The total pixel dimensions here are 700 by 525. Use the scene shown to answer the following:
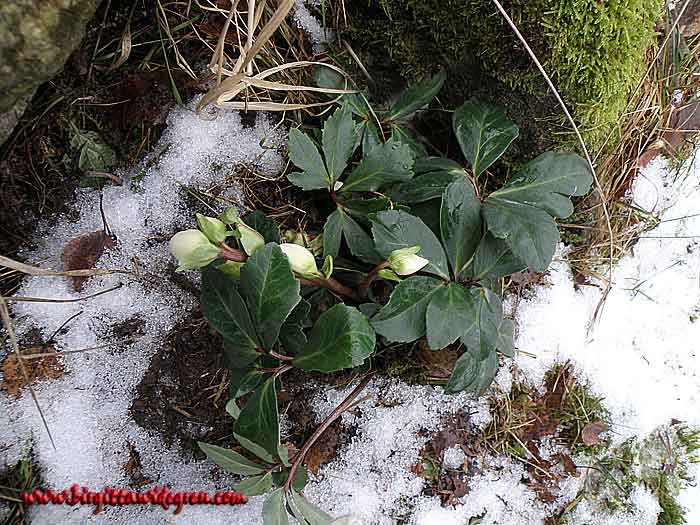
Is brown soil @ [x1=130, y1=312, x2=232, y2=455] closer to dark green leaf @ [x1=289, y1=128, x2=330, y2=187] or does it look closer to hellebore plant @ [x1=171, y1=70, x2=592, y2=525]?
hellebore plant @ [x1=171, y1=70, x2=592, y2=525]

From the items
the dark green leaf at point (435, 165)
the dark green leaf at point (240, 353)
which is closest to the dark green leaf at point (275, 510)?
the dark green leaf at point (240, 353)

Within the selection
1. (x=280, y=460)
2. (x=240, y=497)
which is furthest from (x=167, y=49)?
(x=240, y=497)

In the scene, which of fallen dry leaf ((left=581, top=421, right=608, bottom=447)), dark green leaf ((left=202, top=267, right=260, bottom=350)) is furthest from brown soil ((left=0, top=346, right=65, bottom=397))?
fallen dry leaf ((left=581, top=421, right=608, bottom=447))

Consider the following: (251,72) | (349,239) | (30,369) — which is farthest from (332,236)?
(30,369)

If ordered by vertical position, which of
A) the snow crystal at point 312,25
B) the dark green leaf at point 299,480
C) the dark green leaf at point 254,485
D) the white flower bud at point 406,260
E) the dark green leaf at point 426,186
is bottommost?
the dark green leaf at point 299,480

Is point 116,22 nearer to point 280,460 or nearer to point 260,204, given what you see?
point 260,204

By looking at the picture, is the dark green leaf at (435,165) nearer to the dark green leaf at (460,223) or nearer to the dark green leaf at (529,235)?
the dark green leaf at (460,223)

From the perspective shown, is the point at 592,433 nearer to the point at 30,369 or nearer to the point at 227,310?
the point at 227,310
